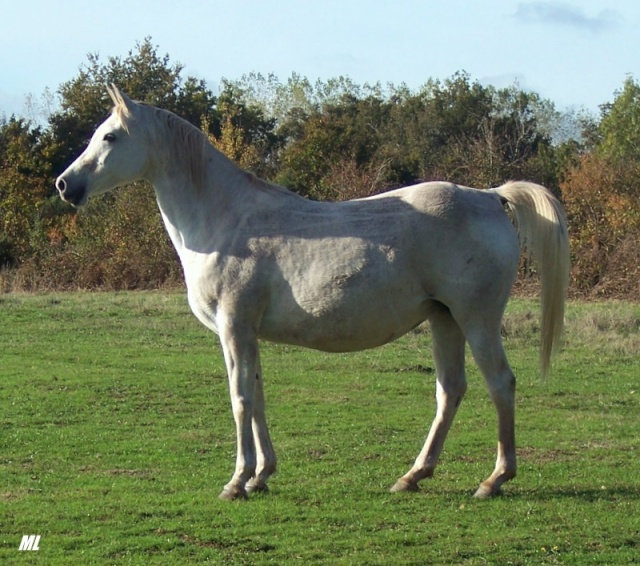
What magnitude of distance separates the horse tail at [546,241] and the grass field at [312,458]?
1133 mm

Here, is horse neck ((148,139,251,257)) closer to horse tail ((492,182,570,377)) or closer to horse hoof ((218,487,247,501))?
horse hoof ((218,487,247,501))

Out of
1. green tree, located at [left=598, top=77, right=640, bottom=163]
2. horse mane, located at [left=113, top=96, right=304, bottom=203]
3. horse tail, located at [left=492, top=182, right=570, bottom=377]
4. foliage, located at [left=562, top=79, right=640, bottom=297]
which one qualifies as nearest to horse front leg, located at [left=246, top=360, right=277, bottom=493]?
horse mane, located at [left=113, top=96, right=304, bottom=203]

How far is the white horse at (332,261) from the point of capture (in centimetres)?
723

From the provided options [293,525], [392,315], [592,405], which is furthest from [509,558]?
[592,405]

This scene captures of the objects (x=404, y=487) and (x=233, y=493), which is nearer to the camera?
(x=233, y=493)

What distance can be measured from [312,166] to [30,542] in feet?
87.4

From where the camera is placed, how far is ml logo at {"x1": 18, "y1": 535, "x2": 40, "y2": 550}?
20.7ft

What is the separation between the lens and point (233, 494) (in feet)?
23.8

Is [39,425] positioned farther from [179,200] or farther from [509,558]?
[509,558]

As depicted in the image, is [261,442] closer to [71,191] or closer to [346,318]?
[346,318]

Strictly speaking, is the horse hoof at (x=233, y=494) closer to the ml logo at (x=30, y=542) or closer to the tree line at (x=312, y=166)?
the ml logo at (x=30, y=542)

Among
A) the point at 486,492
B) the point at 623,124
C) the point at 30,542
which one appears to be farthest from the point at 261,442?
the point at 623,124

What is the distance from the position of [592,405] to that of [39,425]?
5.59 meters

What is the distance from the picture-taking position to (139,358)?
48.5 feet
